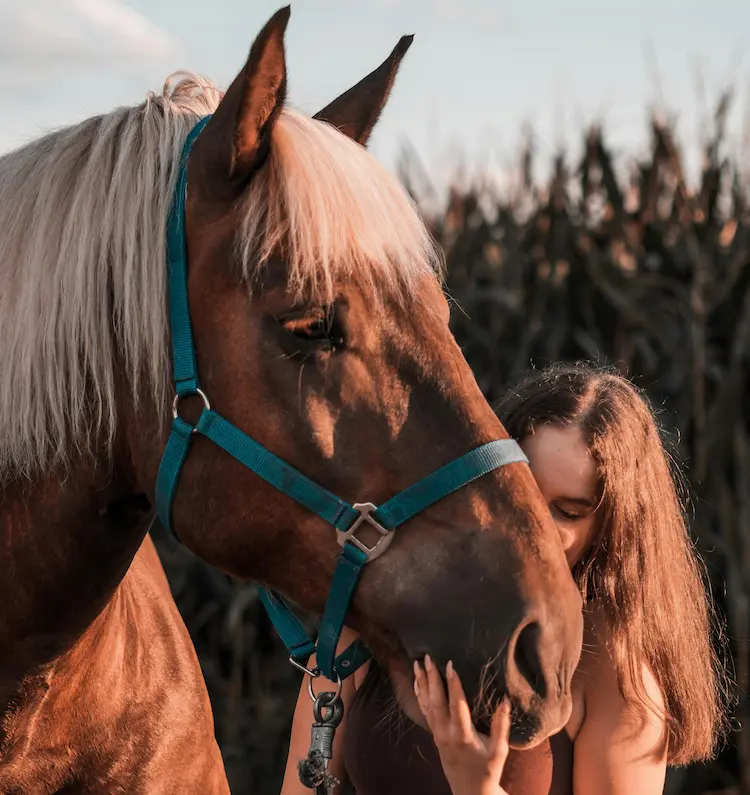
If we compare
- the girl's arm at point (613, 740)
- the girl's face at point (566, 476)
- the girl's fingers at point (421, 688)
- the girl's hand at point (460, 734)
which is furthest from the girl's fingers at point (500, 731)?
the girl's face at point (566, 476)

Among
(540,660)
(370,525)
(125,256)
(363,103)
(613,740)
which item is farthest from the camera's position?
(363,103)

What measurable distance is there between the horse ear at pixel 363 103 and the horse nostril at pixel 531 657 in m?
1.03

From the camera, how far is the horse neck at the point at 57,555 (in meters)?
1.72

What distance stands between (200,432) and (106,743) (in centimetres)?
73

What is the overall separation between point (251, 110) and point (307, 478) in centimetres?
59

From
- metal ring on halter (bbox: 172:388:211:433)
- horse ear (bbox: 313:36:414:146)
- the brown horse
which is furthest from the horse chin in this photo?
horse ear (bbox: 313:36:414:146)

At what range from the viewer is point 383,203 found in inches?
65.4

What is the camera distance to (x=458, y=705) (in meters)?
1.47

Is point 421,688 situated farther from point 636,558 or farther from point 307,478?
point 636,558

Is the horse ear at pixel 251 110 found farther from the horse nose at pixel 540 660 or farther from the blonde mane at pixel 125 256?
the horse nose at pixel 540 660

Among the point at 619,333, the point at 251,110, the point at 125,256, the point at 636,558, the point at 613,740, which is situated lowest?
the point at 619,333

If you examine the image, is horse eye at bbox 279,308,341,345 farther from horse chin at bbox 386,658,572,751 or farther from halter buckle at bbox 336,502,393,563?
horse chin at bbox 386,658,572,751

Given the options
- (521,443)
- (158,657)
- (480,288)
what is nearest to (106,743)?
(158,657)

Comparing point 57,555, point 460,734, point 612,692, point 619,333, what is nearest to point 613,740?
point 612,692
